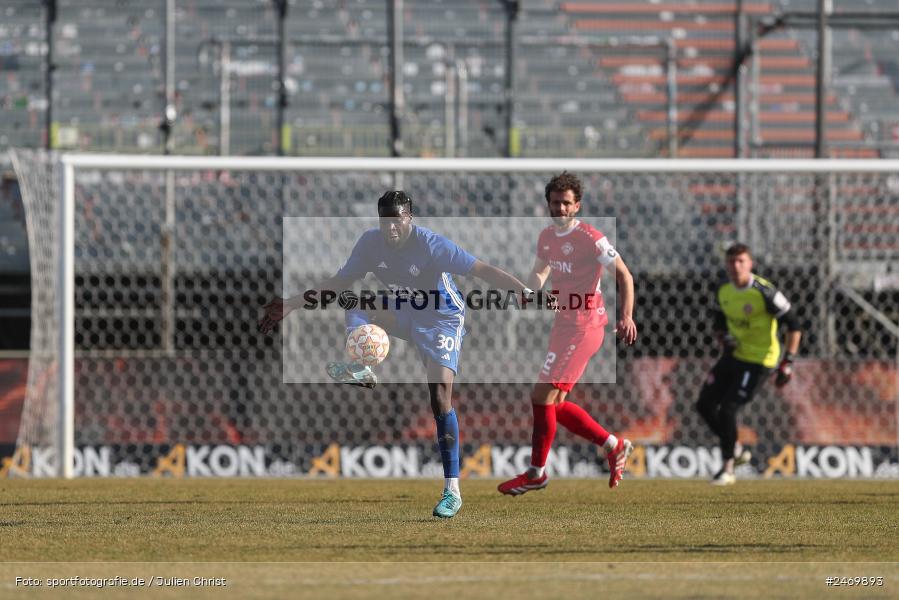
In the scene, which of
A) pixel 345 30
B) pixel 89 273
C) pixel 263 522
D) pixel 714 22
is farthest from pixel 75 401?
pixel 714 22

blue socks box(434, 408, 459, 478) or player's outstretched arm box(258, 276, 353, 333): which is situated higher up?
player's outstretched arm box(258, 276, 353, 333)

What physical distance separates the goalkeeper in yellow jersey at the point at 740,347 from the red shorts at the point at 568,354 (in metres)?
2.83

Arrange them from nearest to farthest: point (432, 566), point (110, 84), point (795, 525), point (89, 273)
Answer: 1. point (432, 566)
2. point (795, 525)
3. point (89, 273)
4. point (110, 84)

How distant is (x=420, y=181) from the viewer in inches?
649

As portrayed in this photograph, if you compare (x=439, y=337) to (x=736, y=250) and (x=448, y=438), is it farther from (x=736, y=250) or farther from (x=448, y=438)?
(x=736, y=250)

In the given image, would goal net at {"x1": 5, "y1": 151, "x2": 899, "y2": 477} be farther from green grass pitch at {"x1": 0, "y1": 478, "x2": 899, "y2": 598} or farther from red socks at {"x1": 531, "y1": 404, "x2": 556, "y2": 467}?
red socks at {"x1": 531, "y1": 404, "x2": 556, "y2": 467}

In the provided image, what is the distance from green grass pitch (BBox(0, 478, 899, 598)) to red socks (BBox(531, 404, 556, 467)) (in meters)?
0.32

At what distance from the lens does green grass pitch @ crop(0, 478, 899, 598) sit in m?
5.53

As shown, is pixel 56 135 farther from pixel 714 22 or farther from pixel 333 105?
pixel 714 22

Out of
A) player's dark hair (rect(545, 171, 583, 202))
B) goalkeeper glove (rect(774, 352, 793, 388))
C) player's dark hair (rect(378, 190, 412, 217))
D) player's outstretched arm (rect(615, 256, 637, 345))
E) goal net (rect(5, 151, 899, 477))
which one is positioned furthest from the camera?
goal net (rect(5, 151, 899, 477))

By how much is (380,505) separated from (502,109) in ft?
28.7

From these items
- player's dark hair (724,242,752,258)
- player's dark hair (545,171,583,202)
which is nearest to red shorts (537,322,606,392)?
player's dark hair (545,171,583,202)

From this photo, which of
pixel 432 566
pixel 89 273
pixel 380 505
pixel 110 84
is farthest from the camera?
pixel 110 84

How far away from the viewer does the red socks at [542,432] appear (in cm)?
974
